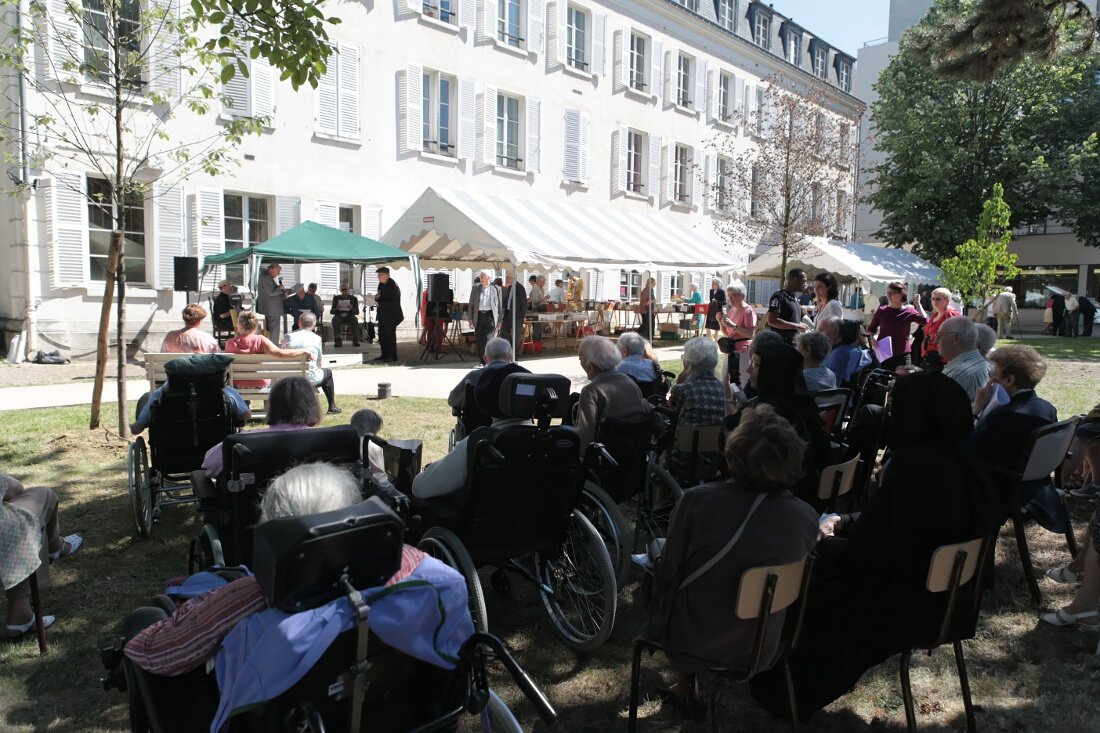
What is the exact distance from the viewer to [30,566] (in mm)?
Answer: 3131

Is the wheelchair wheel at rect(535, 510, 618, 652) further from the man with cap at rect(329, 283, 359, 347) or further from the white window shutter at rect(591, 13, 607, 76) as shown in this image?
the white window shutter at rect(591, 13, 607, 76)

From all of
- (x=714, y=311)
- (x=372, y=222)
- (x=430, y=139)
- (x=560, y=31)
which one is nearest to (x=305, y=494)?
(x=372, y=222)

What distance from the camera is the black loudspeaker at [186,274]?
13805 mm

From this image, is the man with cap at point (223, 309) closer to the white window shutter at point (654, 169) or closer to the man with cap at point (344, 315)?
the man with cap at point (344, 315)

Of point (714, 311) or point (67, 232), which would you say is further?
point (714, 311)

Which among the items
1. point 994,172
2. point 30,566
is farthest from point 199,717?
point 994,172

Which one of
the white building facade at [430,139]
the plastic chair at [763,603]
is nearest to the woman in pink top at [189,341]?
the white building facade at [430,139]

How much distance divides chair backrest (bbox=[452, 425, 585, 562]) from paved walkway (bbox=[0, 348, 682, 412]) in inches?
167

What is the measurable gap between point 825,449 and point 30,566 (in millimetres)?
3450

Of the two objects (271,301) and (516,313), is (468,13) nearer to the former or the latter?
(516,313)

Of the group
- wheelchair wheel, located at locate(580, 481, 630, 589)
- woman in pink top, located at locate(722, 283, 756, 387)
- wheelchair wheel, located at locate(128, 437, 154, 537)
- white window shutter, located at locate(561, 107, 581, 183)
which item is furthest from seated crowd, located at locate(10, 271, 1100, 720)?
white window shutter, located at locate(561, 107, 581, 183)

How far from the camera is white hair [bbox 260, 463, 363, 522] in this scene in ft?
6.31

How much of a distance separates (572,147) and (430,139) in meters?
4.56

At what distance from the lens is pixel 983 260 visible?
19344 mm
